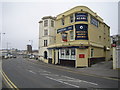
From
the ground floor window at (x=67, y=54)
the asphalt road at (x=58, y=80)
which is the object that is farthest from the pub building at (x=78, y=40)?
the asphalt road at (x=58, y=80)

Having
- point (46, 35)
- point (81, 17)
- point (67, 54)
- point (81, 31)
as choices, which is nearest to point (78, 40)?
point (81, 31)

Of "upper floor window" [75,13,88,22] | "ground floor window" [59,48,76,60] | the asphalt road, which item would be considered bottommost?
the asphalt road

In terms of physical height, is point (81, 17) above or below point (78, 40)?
above

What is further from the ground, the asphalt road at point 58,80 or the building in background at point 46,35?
the building in background at point 46,35

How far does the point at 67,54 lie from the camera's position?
20438 millimetres

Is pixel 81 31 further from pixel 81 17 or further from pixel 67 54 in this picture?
pixel 67 54

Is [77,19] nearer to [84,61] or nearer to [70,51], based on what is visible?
[70,51]

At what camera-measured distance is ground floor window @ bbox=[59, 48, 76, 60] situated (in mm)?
19147

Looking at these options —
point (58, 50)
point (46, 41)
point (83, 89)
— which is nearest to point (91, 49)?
point (58, 50)

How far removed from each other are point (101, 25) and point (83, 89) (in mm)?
22740

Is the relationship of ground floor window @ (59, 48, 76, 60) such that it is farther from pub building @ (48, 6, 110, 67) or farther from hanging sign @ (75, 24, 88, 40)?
hanging sign @ (75, 24, 88, 40)

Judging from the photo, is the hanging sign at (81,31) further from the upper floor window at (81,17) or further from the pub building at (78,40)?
the upper floor window at (81,17)

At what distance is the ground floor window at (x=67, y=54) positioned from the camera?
1915 cm

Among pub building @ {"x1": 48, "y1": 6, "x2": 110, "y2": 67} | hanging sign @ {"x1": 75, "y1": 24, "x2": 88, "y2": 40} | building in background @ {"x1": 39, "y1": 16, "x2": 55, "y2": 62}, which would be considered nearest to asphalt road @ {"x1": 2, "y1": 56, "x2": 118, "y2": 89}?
pub building @ {"x1": 48, "y1": 6, "x2": 110, "y2": 67}
